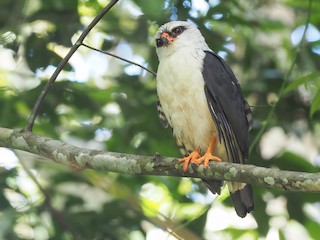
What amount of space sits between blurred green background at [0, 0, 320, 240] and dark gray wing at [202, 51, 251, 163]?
0.34 meters

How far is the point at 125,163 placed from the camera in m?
4.30

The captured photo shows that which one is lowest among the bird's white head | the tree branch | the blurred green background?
the blurred green background

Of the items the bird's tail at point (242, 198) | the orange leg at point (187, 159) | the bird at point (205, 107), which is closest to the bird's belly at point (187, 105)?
the bird at point (205, 107)

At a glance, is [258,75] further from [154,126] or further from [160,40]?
[160,40]

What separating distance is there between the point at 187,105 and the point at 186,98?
0.05 m

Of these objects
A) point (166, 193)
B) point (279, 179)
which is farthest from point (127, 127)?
point (279, 179)

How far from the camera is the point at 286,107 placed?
6.89 m

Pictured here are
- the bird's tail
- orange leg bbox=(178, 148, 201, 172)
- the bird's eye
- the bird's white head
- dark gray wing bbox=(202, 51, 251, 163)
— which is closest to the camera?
orange leg bbox=(178, 148, 201, 172)

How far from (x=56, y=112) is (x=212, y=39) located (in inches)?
58.4

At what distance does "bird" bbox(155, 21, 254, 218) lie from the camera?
15.8 feet

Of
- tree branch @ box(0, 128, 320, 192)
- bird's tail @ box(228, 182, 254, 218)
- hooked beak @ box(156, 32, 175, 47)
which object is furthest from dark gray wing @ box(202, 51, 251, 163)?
tree branch @ box(0, 128, 320, 192)

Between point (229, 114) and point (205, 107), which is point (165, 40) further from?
point (229, 114)

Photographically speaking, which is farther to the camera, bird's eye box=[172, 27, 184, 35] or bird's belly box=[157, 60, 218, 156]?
bird's eye box=[172, 27, 184, 35]

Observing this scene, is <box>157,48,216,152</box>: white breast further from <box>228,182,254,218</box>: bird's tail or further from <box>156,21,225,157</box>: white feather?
<box>228,182,254,218</box>: bird's tail
